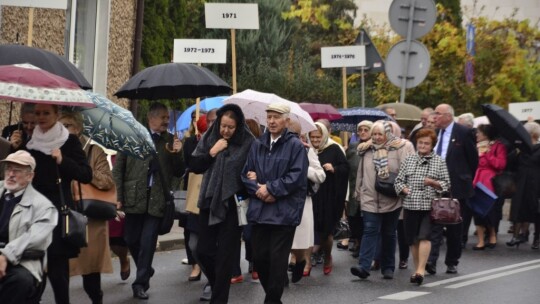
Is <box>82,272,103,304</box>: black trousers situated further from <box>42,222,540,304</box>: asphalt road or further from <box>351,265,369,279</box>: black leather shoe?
<box>351,265,369,279</box>: black leather shoe

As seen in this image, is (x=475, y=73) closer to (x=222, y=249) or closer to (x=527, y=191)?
(x=527, y=191)

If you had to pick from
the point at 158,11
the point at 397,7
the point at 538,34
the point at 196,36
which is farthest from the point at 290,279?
the point at 538,34

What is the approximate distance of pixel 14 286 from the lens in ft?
30.2

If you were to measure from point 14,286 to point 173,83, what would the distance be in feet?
14.3

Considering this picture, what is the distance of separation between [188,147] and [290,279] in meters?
2.04

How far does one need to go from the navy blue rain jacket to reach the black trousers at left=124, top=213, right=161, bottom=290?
165cm

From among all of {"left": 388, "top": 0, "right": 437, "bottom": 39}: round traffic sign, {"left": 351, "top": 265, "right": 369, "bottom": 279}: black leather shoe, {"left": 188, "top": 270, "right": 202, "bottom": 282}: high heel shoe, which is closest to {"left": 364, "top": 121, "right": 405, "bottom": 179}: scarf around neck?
{"left": 351, "top": 265, "right": 369, "bottom": 279}: black leather shoe

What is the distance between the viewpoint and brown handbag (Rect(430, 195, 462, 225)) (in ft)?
48.1

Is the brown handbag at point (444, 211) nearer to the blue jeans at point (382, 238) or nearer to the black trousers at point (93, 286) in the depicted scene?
the blue jeans at point (382, 238)

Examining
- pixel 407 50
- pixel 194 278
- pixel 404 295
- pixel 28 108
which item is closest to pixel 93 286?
pixel 28 108

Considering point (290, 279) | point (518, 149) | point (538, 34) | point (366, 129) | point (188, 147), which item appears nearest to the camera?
point (188, 147)

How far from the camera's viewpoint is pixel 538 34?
39.0 meters

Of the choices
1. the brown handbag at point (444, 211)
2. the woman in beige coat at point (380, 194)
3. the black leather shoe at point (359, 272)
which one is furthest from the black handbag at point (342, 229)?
the brown handbag at point (444, 211)

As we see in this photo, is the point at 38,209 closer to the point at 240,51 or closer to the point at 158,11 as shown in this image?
the point at 158,11
